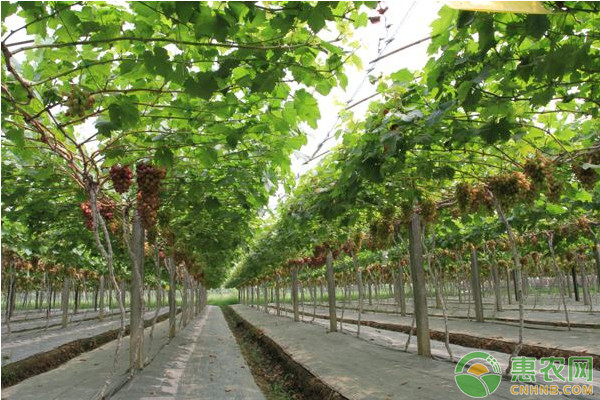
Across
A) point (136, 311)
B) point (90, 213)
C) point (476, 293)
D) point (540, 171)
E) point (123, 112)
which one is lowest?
point (476, 293)

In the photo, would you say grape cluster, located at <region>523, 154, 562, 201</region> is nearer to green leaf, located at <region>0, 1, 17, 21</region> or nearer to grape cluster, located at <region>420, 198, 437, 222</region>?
grape cluster, located at <region>420, 198, 437, 222</region>

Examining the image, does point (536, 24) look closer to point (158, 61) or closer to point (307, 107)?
point (307, 107)

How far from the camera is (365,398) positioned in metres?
6.17

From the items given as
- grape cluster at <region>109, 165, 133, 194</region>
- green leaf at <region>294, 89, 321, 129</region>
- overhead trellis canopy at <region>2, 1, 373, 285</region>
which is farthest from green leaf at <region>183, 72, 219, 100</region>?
grape cluster at <region>109, 165, 133, 194</region>

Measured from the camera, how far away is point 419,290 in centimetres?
893

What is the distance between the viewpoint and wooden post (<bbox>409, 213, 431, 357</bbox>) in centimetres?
880

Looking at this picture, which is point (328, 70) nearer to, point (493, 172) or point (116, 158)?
point (116, 158)

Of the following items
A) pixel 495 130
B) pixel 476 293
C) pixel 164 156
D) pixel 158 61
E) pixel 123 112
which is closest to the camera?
pixel 158 61

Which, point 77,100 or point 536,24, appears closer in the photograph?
point 536,24

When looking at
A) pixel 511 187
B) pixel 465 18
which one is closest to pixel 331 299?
pixel 511 187

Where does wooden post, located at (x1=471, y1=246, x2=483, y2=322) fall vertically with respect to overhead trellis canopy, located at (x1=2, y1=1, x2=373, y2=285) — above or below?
below

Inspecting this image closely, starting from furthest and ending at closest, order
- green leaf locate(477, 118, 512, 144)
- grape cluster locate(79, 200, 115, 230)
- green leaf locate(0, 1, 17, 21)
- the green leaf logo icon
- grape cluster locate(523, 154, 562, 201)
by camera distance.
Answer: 1. the green leaf logo icon
2. grape cluster locate(79, 200, 115, 230)
3. grape cluster locate(523, 154, 562, 201)
4. green leaf locate(477, 118, 512, 144)
5. green leaf locate(0, 1, 17, 21)

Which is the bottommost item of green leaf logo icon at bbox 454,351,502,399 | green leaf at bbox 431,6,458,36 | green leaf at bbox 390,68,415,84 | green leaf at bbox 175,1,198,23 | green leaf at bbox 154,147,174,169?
green leaf logo icon at bbox 454,351,502,399

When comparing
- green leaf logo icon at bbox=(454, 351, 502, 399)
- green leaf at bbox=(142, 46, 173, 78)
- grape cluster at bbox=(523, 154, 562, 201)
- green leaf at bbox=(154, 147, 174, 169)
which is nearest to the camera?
green leaf at bbox=(142, 46, 173, 78)
